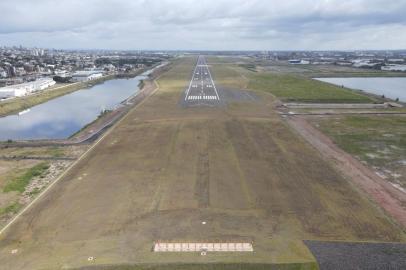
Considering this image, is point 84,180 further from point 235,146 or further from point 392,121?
point 392,121

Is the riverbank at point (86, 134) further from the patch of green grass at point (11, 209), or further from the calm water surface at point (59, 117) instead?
the patch of green grass at point (11, 209)

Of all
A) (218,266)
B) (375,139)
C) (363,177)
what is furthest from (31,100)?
(218,266)

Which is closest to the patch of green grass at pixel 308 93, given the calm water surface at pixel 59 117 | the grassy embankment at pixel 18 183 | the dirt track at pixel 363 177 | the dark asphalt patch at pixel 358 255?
the dirt track at pixel 363 177

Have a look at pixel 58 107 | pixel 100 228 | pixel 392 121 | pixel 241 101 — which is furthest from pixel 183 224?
pixel 58 107

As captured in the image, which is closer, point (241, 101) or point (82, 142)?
point (82, 142)

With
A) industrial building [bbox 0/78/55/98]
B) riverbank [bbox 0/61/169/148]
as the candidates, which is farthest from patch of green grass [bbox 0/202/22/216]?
industrial building [bbox 0/78/55/98]

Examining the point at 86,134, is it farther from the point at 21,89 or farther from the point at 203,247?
the point at 21,89

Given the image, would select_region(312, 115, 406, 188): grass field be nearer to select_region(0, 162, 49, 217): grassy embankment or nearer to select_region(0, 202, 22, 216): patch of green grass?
select_region(0, 202, 22, 216): patch of green grass
